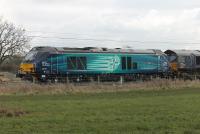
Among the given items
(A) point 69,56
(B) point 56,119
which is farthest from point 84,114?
(A) point 69,56

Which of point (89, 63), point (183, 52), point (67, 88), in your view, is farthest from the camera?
point (183, 52)

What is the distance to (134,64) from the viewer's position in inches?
2108

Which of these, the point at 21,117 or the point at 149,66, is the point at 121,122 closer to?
the point at 21,117

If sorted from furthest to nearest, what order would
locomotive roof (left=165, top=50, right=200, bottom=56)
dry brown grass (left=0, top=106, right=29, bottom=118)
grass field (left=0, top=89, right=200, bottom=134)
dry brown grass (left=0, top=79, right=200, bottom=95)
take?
locomotive roof (left=165, top=50, right=200, bottom=56)
dry brown grass (left=0, top=79, right=200, bottom=95)
dry brown grass (left=0, top=106, right=29, bottom=118)
grass field (left=0, top=89, right=200, bottom=134)

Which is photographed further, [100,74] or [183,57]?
[183,57]

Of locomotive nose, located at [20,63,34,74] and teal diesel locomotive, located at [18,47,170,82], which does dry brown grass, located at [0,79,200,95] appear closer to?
teal diesel locomotive, located at [18,47,170,82]

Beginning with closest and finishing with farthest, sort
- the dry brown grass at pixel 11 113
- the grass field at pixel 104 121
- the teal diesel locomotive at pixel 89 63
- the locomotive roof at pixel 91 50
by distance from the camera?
the grass field at pixel 104 121 → the dry brown grass at pixel 11 113 → the teal diesel locomotive at pixel 89 63 → the locomotive roof at pixel 91 50

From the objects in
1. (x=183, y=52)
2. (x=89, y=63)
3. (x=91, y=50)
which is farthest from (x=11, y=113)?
(x=183, y=52)

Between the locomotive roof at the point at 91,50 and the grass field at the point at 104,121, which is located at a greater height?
the locomotive roof at the point at 91,50

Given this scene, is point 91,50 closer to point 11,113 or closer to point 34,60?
→ point 34,60

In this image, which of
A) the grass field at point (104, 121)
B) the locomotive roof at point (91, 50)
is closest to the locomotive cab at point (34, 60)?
the locomotive roof at point (91, 50)

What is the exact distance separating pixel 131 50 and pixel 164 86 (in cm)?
1501

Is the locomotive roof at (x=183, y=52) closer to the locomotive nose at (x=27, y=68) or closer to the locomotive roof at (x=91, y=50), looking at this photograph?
the locomotive roof at (x=91, y=50)

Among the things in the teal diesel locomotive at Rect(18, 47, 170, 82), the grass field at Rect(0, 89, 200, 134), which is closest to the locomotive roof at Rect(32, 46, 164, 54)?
the teal diesel locomotive at Rect(18, 47, 170, 82)
